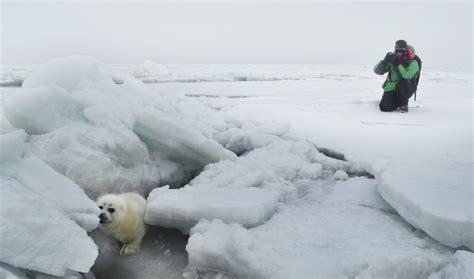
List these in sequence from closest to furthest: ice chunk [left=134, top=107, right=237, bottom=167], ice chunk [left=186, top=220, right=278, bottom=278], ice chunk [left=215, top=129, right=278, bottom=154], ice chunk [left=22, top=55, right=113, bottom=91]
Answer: ice chunk [left=186, top=220, right=278, bottom=278]
ice chunk [left=134, top=107, right=237, bottom=167]
ice chunk [left=22, top=55, right=113, bottom=91]
ice chunk [left=215, top=129, right=278, bottom=154]

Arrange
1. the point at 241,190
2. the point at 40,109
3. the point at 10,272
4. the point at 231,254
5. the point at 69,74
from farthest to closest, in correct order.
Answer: the point at 69,74
the point at 40,109
the point at 241,190
the point at 231,254
the point at 10,272

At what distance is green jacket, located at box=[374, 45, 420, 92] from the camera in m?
4.70

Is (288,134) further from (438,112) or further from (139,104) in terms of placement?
(438,112)

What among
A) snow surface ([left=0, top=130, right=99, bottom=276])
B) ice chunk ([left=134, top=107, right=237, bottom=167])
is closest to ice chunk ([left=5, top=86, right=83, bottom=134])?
ice chunk ([left=134, top=107, right=237, bottom=167])

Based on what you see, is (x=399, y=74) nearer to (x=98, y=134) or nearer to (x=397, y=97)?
(x=397, y=97)

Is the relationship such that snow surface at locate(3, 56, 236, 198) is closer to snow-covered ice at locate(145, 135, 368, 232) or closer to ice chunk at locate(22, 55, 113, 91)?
ice chunk at locate(22, 55, 113, 91)

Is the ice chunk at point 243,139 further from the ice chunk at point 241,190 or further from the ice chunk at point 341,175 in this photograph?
the ice chunk at point 341,175

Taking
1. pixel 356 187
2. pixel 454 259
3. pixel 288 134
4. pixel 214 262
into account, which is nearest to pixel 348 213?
pixel 356 187

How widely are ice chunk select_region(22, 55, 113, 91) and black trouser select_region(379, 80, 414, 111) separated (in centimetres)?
329

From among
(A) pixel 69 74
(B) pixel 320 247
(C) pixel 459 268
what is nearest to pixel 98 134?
(A) pixel 69 74

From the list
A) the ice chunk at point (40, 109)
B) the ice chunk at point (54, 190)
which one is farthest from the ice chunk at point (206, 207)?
the ice chunk at point (40, 109)

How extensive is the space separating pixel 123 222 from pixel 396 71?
386 cm

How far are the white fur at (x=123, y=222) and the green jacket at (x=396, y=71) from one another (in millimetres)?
3639

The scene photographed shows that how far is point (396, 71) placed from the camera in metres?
4.82
